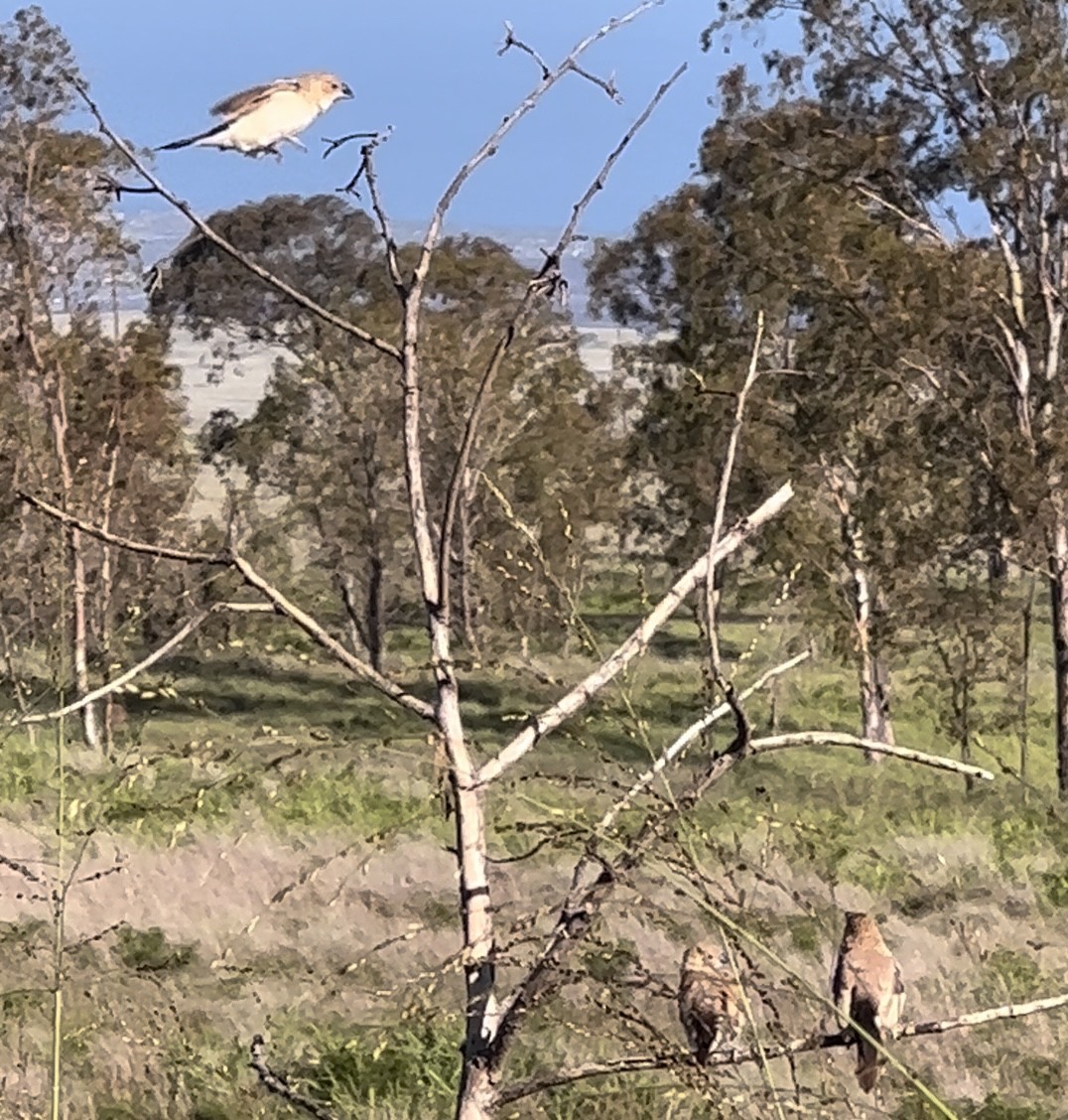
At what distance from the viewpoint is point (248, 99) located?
2260 millimetres

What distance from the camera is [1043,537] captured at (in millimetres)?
18500

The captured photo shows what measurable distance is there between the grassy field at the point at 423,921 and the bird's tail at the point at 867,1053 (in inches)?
3.8

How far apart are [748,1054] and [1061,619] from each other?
18044mm

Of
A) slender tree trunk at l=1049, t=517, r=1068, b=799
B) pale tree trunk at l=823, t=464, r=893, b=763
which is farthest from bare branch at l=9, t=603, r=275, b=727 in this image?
pale tree trunk at l=823, t=464, r=893, b=763

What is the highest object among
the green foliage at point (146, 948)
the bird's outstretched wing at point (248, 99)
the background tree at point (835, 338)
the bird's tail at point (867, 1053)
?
the background tree at point (835, 338)

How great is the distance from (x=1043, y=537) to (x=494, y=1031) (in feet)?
58.1

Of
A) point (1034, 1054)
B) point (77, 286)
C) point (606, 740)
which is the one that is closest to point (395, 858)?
point (1034, 1054)

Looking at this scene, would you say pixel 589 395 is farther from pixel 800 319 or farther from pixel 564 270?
pixel 564 270

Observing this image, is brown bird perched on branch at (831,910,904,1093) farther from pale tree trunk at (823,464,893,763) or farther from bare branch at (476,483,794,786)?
pale tree trunk at (823,464,893,763)

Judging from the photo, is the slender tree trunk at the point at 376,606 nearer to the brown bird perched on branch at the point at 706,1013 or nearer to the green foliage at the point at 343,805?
the green foliage at the point at 343,805

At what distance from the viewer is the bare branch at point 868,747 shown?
4.94 ft

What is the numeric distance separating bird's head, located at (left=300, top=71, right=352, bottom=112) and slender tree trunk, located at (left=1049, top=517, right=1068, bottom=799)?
17111 mm

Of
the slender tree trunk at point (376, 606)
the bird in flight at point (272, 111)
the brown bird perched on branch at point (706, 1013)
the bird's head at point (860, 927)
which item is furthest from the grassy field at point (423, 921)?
the slender tree trunk at point (376, 606)

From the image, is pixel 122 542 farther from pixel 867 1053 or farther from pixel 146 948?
pixel 146 948
